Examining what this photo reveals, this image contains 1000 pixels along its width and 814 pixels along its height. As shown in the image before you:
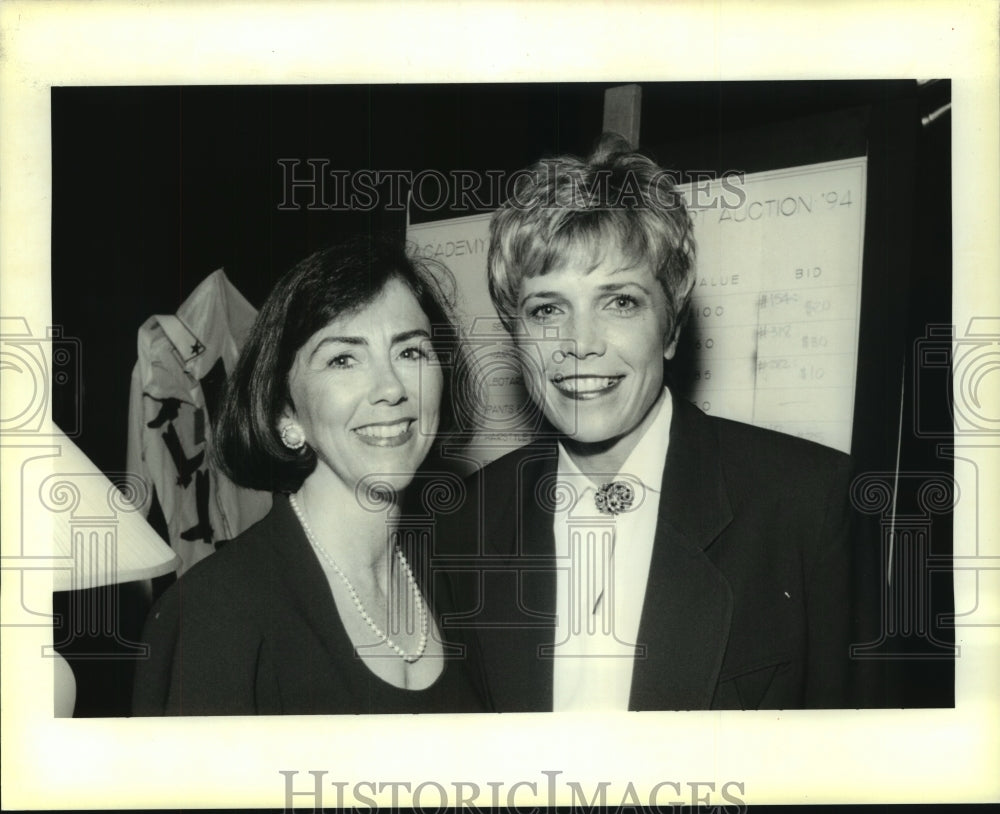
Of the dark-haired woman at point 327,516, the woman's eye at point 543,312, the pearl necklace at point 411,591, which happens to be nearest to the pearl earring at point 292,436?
the dark-haired woman at point 327,516

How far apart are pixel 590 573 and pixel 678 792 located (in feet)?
1.75

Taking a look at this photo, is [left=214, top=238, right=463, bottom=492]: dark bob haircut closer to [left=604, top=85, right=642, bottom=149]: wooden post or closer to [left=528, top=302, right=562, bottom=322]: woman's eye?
[left=528, top=302, right=562, bottom=322]: woman's eye

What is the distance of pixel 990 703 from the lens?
85.4 inches

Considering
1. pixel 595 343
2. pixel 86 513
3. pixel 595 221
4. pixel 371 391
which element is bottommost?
pixel 86 513

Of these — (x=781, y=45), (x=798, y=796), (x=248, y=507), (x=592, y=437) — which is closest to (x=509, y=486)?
(x=592, y=437)

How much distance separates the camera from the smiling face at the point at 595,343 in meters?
2.10

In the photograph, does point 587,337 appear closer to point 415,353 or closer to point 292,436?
point 415,353

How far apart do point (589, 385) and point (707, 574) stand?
487 millimetres

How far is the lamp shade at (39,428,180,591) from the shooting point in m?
2.14

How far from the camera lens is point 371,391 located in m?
2.10

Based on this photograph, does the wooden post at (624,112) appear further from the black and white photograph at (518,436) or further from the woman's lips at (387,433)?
the woman's lips at (387,433)

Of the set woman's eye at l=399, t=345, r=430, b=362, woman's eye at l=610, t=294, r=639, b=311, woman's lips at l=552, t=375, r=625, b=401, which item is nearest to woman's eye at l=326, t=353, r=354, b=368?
woman's eye at l=399, t=345, r=430, b=362

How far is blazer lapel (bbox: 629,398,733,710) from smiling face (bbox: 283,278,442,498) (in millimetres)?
546

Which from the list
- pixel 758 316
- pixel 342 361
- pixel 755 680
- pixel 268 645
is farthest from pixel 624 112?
pixel 268 645
